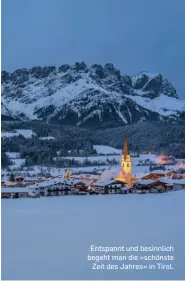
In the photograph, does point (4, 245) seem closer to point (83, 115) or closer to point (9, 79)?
point (83, 115)

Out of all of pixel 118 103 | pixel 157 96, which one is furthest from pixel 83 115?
pixel 157 96

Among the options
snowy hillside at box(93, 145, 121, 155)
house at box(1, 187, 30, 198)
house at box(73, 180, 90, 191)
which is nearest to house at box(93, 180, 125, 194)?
house at box(73, 180, 90, 191)

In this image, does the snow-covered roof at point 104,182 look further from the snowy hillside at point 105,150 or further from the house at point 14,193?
the snowy hillside at point 105,150

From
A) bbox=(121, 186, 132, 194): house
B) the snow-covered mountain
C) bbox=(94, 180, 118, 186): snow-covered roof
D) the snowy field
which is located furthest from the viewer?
the snow-covered mountain

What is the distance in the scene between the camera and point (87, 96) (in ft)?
452

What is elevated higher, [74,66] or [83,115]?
[74,66]

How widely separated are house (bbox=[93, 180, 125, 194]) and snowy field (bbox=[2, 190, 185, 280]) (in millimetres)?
11616

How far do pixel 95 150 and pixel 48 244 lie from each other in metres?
57.6

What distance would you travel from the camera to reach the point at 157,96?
174125 millimetres

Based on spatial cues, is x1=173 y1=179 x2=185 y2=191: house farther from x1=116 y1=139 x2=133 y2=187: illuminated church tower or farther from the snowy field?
the snowy field

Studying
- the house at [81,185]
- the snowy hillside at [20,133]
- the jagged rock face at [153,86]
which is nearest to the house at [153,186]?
the house at [81,185]

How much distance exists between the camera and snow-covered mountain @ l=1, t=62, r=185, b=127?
5276 inches

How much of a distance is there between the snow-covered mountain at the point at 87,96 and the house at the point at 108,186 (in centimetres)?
8575

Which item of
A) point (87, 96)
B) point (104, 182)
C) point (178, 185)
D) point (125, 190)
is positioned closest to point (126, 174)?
point (104, 182)
